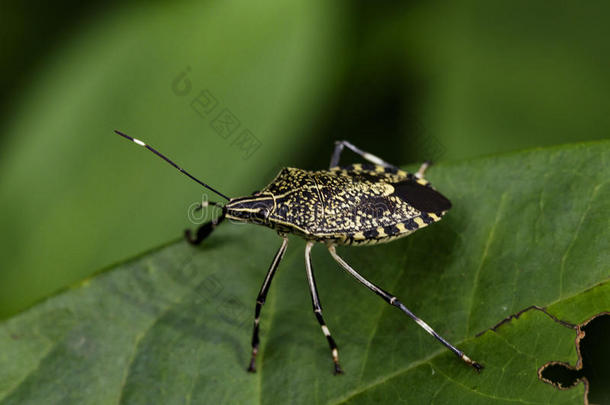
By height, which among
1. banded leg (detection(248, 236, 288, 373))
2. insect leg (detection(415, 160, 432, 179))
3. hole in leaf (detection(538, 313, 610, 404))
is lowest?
banded leg (detection(248, 236, 288, 373))

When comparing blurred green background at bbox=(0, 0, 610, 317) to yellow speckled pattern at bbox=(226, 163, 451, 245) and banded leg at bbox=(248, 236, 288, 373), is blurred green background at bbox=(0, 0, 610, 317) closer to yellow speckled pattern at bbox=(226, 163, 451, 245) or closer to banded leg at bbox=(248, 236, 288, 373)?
yellow speckled pattern at bbox=(226, 163, 451, 245)

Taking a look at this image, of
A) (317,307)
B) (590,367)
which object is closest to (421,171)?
(317,307)

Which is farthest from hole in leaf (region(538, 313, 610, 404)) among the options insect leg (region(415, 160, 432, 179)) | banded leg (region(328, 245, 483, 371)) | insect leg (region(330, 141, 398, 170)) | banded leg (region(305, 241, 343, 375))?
insect leg (region(330, 141, 398, 170))

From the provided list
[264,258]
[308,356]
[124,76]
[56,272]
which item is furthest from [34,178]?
[308,356]

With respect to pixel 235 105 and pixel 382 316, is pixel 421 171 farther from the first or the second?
pixel 235 105

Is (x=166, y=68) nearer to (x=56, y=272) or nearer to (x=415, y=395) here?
(x=56, y=272)

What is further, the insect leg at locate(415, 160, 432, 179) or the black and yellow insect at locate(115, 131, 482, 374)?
the insect leg at locate(415, 160, 432, 179)

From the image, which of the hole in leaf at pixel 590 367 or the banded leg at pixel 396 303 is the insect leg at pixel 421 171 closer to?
the banded leg at pixel 396 303
